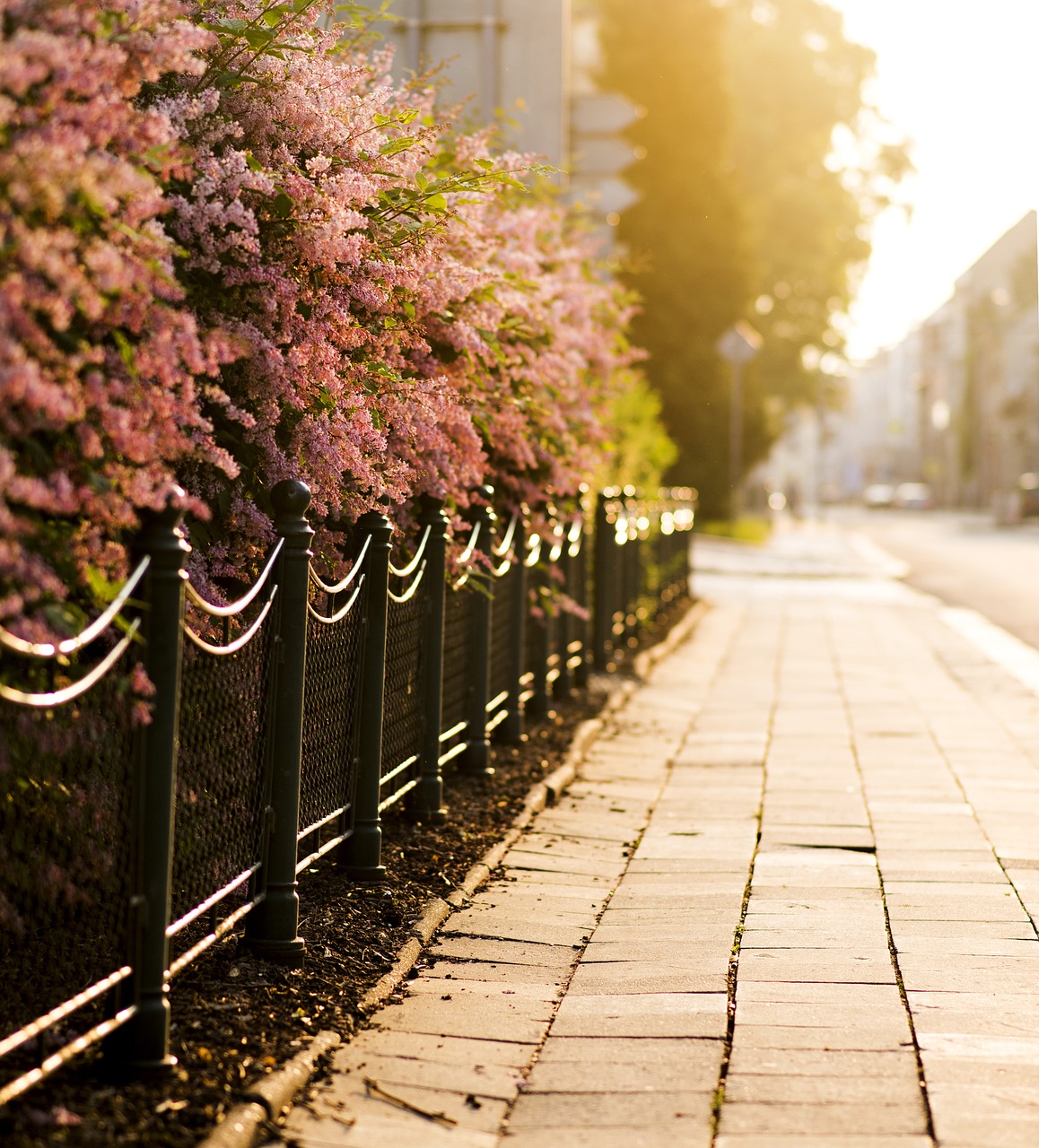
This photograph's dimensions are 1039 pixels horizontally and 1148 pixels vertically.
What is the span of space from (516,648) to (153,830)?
5409mm

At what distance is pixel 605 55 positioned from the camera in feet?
141

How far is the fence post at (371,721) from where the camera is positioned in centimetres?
590

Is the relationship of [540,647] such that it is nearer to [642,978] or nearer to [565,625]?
[565,625]

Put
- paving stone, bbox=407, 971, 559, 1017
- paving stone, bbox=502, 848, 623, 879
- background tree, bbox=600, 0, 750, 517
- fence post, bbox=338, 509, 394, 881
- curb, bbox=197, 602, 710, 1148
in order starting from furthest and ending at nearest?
background tree, bbox=600, 0, 750, 517 < paving stone, bbox=502, 848, 623, 879 < fence post, bbox=338, 509, 394, 881 < paving stone, bbox=407, 971, 559, 1017 < curb, bbox=197, 602, 710, 1148

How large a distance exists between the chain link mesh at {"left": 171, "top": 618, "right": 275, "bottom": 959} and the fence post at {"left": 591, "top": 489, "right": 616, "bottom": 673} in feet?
24.9

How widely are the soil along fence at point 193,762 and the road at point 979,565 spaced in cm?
1164

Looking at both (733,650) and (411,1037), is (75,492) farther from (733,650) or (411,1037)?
(733,650)

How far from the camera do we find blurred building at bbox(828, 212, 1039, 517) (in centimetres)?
8581

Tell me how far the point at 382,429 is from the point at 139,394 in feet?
6.37

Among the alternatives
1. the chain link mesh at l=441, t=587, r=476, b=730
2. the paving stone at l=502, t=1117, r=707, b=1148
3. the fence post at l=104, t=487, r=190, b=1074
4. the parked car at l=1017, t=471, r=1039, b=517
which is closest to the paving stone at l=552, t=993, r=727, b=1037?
the paving stone at l=502, t=1117, r=707, b=1148

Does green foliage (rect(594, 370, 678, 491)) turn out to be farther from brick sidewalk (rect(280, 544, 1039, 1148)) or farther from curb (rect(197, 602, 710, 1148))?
brick sidewalk (rect(280, 544, 1039, 1148))

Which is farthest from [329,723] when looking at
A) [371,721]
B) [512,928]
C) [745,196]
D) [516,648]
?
[745,196]

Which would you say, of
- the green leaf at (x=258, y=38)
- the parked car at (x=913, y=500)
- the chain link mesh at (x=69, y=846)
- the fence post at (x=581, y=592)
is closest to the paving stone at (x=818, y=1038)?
the chain link mesh at (x=69, y=846)

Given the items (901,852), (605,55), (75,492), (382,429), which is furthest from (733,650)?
(605,55)
